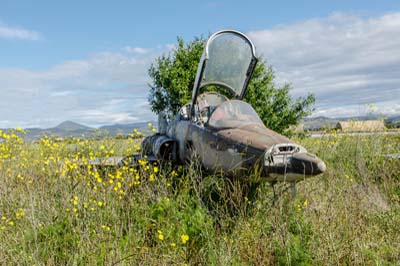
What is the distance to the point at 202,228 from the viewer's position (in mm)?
4281

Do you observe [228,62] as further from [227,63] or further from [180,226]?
[180,226]

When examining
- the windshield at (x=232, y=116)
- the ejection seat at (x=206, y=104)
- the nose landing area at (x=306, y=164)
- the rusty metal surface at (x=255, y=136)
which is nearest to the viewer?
the nose landing area at (x=306, y=164)

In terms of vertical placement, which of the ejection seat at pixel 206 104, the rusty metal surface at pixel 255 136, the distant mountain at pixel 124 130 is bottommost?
the rusty metal surface at pixel 255 136

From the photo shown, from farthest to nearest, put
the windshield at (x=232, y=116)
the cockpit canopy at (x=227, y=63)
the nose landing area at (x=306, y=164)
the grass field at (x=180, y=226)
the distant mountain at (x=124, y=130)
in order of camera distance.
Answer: the distant mountain at (x=124, y=130) → the cockpit canopy at (x=227, y=63) → the windshield at (x=232, y=116) → the nose landing area at (x=306, y=164) → the grass field at (x=180, y=226)

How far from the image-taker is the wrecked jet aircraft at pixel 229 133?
413 centimetres

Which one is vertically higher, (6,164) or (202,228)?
(6,164)

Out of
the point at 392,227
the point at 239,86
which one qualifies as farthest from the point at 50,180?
the point at 392,227

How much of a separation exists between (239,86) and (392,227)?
3.46 meters

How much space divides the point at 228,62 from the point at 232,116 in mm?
1744

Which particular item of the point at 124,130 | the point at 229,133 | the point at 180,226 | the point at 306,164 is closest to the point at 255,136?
the point at 229,133

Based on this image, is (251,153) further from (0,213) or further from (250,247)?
(0,213)

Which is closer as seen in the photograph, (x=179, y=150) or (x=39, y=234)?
(x=39, y=234)

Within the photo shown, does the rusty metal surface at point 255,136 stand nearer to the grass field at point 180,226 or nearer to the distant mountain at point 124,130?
the grass field at point 180,226

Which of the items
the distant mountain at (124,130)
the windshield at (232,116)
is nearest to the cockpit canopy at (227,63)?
the windshield at (232,116)
